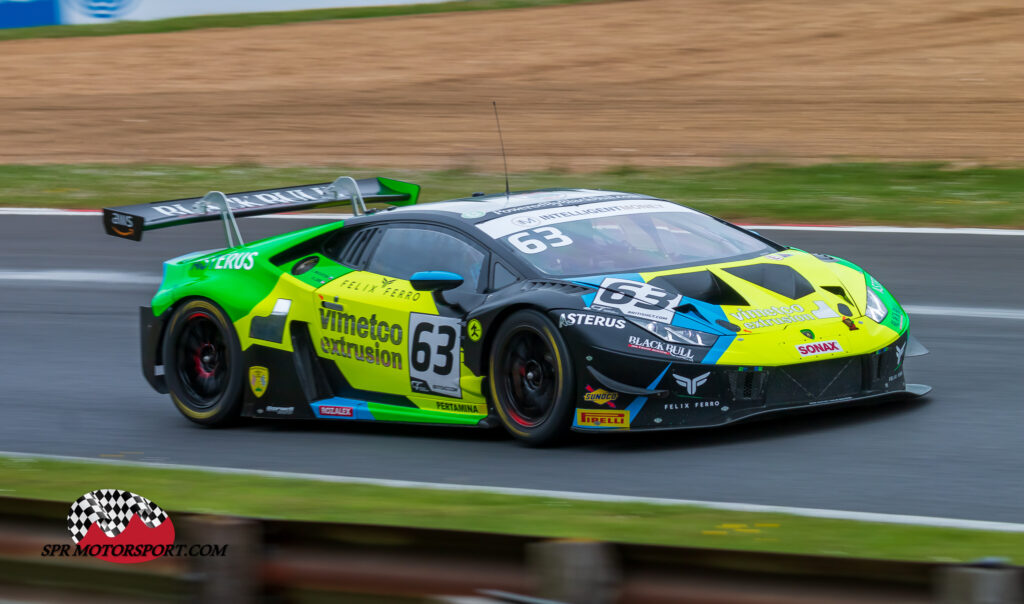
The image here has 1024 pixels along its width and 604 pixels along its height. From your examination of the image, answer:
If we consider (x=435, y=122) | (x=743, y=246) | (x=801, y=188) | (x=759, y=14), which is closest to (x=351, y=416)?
(x=743, y=246)

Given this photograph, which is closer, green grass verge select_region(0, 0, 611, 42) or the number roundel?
the number roundel

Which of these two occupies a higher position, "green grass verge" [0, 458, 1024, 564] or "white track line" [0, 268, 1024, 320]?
"white track line" [0, 268, 1024, 320]

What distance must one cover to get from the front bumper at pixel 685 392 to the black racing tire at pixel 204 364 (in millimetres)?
2447

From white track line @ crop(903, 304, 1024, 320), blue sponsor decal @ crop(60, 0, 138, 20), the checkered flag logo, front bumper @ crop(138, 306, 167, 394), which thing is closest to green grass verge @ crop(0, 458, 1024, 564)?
the checkered flag logo

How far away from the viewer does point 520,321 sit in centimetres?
719

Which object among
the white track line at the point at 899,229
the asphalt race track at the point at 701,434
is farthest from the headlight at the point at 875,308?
the white track line at the point at 899,229

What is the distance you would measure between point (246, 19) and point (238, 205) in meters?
25.4

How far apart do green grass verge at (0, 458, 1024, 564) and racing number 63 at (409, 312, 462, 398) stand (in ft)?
3.73

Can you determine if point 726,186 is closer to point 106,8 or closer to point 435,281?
point 435,281

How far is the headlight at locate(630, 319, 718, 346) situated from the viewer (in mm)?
6871

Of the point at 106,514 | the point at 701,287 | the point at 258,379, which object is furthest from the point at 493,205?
the point at 106,514

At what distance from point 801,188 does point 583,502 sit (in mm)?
10031

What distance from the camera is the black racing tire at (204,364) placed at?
8.62 meters

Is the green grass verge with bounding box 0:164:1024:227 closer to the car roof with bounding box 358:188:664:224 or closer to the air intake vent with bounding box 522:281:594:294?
the car roof with bounding box 358:188:664:224
